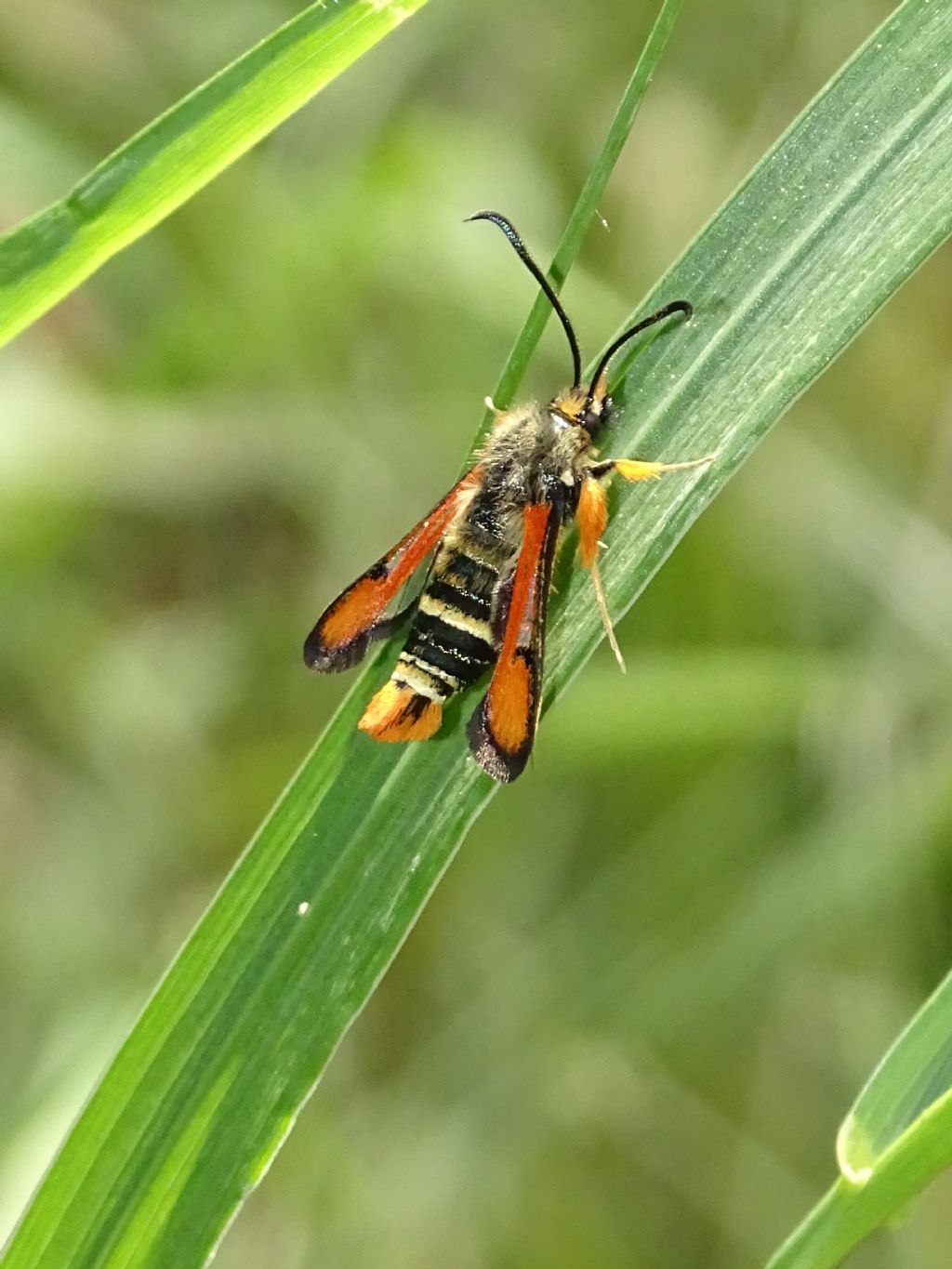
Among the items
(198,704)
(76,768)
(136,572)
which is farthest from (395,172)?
(76,768)

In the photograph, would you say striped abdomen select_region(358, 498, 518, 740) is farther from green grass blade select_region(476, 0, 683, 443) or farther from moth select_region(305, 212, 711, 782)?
green grass blade select_region(476, 0, 683, 443)

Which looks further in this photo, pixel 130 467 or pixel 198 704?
pixel 198 704

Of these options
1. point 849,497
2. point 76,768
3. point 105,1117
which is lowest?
point 105,1117

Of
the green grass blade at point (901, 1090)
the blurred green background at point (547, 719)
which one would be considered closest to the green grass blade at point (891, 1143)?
the green grass blade at point (901, 1090)

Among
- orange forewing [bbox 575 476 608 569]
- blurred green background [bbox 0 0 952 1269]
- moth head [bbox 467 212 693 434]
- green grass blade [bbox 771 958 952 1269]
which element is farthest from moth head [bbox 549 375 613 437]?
green grass blade [bbox 771 958 952 1269]

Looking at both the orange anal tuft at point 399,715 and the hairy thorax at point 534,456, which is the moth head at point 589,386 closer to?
the hairy thorax at point 534,456

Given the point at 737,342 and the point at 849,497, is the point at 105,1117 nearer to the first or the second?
the point at 737,342

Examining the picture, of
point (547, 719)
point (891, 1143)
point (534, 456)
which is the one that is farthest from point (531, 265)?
point (891, 1143)
